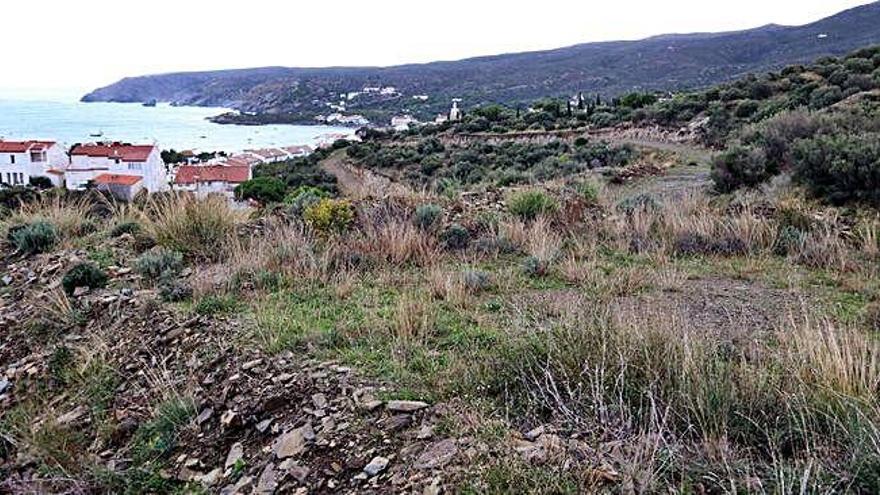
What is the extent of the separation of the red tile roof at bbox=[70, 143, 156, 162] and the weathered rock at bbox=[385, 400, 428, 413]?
32813 millimetres

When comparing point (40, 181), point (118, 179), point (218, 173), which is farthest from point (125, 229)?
point (40, 181)

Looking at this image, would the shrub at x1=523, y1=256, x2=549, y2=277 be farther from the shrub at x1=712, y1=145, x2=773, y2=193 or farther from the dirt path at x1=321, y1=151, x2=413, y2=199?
the dirt path at x1=321, y1=151, x2=413, y2=199

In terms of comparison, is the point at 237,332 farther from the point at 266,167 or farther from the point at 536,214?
the point at 266,167

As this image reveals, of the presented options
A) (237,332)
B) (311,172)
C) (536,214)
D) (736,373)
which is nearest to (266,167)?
(311,172)

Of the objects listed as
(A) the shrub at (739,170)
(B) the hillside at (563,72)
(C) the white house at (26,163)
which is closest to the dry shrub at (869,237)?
(A) the shrub at (739,170)

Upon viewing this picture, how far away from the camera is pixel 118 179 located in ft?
93.2

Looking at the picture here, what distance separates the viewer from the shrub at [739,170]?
1255cm

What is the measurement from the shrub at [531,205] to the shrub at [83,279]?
5.23 metres

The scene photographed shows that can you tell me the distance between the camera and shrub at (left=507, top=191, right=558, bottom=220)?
8.66 metres

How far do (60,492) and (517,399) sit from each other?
8.05ft

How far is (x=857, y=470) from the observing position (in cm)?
214

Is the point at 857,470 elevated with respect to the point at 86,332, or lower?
elevated

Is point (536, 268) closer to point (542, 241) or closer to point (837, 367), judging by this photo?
A: point (542, 241)

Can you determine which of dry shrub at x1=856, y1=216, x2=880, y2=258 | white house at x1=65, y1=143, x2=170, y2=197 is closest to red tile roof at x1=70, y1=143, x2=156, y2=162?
white house at x1=65, y1=143, x2=170, y2=197
